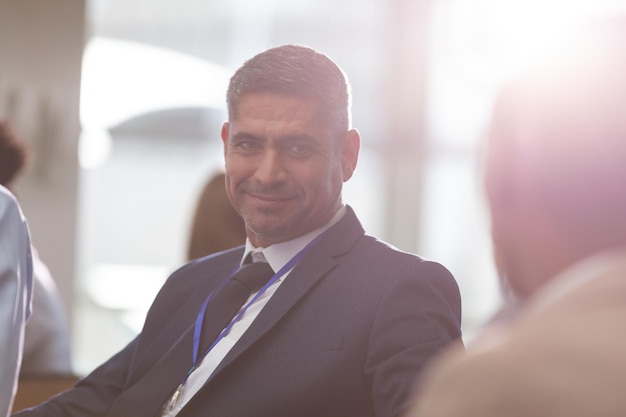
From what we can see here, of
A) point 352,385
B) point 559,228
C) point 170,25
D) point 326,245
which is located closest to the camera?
point 559,228

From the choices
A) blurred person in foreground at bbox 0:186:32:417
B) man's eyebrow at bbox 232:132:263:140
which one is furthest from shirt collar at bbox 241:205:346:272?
blurred person in foreground at bbox 0:186:32:417

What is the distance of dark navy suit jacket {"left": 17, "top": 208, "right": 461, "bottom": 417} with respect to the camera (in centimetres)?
180

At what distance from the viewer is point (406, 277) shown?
1887mm

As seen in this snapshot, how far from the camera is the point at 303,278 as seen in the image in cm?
204

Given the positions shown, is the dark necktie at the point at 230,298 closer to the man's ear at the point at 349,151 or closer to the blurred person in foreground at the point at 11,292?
the man's ear at the point at 349,151

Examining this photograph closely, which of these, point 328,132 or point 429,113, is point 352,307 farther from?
point 429,113

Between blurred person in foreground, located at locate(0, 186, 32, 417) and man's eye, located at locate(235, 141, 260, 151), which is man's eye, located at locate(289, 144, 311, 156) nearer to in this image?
man's eye, located at locate(235, 141, 260, 151)

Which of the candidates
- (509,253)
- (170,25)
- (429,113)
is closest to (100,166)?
(170,25)

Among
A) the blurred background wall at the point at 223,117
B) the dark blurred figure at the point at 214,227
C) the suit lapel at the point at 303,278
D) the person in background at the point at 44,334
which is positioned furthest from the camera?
the blurred background wall at the point at 223,117

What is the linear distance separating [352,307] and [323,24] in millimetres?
3950

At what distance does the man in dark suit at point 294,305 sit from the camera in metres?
1.85

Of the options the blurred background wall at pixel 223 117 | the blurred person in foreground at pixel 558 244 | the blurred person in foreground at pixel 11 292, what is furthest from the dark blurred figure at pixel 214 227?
the blurred person in foreground at pixel 558 244

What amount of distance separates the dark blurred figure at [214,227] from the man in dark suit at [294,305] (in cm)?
116

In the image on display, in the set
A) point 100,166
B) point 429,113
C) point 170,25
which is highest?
point 170,25
